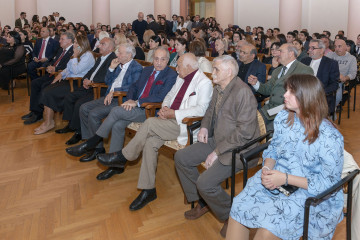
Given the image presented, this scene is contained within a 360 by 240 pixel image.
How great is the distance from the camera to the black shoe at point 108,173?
12.5 ft

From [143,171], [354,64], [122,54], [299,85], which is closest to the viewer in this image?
[299,85]

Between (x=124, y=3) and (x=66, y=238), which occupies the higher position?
(x=124, y=3)

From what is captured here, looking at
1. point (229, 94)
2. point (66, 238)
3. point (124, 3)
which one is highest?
point (124, 3)

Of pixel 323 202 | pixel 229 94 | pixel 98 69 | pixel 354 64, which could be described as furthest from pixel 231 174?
pixel 354 64

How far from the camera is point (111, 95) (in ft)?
14.0

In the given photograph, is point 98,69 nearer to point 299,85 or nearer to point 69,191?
point 69,191

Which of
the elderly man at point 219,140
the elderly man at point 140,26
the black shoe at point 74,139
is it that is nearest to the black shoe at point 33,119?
the black shoe at point 74,139

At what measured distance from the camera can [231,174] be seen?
2.76 m

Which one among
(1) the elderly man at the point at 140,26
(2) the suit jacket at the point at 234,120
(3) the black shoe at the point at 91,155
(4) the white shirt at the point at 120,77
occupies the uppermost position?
(1) the elderly man at the point at 140,26

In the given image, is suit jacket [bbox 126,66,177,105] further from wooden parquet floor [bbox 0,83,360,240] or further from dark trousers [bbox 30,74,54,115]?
dark trousers [bbox 30,74,54,115]

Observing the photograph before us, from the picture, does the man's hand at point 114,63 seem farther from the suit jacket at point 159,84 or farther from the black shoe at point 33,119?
the black shoe at point 33,119

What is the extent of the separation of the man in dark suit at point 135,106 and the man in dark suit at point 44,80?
1873 millimetres

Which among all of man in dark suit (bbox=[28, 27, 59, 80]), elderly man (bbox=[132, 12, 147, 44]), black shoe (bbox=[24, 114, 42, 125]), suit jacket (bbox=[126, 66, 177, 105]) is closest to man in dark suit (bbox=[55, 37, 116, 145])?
black shoe (bbox=[24, 114, 42, 125])

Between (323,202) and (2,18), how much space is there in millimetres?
17284
